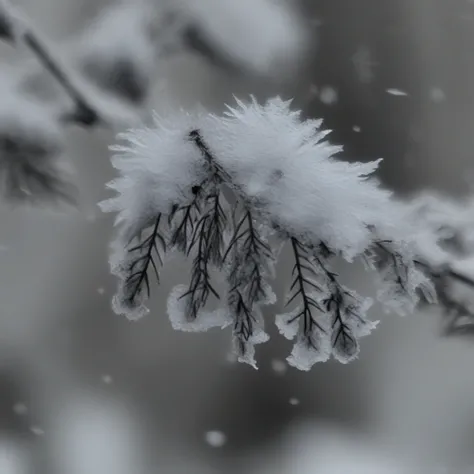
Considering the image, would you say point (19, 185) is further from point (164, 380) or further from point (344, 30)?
point (164, 380)

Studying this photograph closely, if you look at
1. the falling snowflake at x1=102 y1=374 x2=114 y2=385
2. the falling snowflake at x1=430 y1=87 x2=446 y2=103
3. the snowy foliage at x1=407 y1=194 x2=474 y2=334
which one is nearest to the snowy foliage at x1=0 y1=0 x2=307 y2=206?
the snowy foliage at x1=407 y1=194 x2=474 y2=334

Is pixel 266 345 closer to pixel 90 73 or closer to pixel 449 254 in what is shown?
pixel 90 73

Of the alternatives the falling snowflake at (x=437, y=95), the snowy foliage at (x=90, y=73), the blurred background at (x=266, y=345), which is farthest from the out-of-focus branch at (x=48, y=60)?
the falling snowflake at (x=437, y=95)

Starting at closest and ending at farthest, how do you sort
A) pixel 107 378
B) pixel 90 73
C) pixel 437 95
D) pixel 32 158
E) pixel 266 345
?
pixel 32 158 → pixel 90 73 → pixel 437 95 → pixel 266 345 → pixel 107 378

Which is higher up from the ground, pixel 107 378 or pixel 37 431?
pixel 107 378

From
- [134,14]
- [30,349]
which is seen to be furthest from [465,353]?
[134,14]

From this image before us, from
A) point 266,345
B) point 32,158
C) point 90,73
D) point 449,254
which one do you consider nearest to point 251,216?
point 449,254
